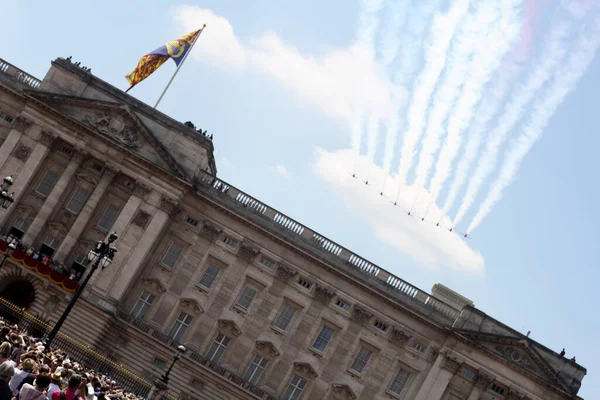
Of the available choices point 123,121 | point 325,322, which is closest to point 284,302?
point 325,322

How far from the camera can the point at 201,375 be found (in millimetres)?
66875

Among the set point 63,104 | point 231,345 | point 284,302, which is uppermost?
point 63,104

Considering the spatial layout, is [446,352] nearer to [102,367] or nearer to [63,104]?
[102,367]

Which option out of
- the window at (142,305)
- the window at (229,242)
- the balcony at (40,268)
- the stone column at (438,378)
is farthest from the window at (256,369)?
the balcony at (40,268)

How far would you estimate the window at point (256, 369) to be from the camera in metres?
67.9

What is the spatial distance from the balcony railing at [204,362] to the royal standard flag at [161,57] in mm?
17726

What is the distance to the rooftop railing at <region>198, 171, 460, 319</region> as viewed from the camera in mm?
69250

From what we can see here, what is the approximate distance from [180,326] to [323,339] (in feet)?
35.3

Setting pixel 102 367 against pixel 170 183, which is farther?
pixel 170 183

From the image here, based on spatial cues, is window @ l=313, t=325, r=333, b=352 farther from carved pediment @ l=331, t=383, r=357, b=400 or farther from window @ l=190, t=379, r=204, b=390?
window @ l=190, t=379, r=204, b=390

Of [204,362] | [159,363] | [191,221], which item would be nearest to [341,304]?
[204,362]

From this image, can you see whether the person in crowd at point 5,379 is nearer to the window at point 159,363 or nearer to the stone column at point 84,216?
the window at point 159,363

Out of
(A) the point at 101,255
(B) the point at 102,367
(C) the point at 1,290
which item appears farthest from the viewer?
(C) the point at 1,290

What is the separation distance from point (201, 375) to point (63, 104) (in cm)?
2266
